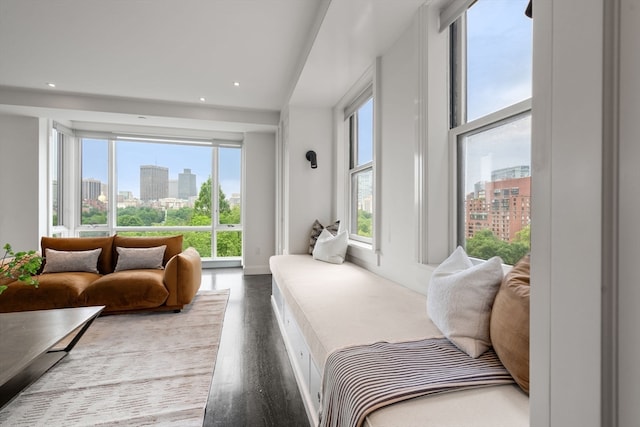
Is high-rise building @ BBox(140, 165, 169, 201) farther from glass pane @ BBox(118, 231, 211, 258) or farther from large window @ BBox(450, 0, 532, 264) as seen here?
large window @ BBox(450, 0, 532, 264)

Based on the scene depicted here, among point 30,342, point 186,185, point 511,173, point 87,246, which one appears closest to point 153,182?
point 186,185

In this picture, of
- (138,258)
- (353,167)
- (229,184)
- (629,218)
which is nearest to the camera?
(629,218)

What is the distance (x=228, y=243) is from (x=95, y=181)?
8.13 feet

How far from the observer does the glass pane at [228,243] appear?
567 centimetres

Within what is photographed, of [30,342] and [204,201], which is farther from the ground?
[204,201]

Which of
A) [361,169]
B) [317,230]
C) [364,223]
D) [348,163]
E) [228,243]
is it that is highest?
[348,163]

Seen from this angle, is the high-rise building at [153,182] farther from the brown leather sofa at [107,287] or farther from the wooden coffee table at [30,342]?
the wooden coffee table at [30,342]

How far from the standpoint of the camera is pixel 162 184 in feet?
18.0

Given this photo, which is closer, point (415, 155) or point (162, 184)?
point (415, 155)

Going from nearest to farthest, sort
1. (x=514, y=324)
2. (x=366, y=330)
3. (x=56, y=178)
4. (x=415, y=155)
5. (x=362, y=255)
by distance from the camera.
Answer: (x=514, y=324) → (x=366, y=330) → (x=415, y=155) → (x=362, y=255) → (x=56, y=178)

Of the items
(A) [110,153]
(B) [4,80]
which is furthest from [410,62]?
(A) [110,153]

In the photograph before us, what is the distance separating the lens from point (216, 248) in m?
5.65

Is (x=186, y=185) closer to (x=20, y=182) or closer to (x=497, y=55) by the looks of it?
(x=20, y=182)

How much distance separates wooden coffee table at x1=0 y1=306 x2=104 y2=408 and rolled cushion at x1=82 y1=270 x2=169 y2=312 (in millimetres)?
707
